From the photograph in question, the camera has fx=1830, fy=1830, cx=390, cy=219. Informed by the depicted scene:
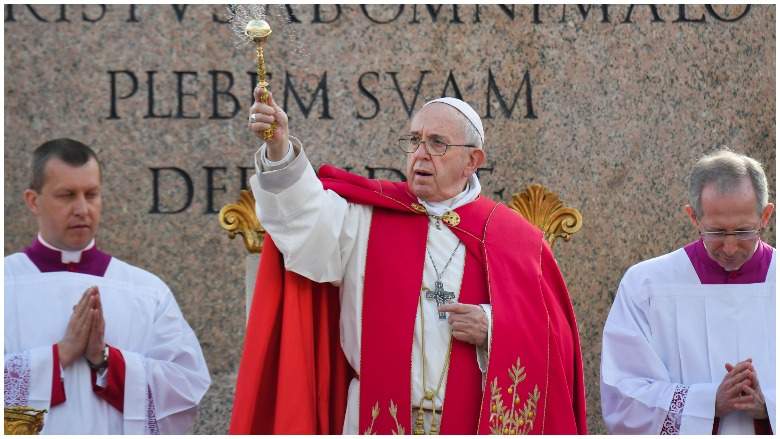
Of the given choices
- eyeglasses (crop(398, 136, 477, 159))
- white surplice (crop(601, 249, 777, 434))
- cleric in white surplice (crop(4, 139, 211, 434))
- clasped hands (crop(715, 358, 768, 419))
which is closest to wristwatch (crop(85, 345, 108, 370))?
cleric in white surplice (crop(4, 139, 211, 434))

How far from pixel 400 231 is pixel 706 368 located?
1276 mm

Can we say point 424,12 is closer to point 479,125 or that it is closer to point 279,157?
point 479,125

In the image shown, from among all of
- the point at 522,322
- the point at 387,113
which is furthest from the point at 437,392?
the point at 387,113

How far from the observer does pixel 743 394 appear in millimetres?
6555

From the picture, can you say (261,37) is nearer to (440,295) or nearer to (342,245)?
(342,245)

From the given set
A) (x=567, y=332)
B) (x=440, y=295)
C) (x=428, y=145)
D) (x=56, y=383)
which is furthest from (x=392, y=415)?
(x=56, y=383)

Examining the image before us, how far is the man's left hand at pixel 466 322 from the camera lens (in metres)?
6.38

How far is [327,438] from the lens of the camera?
6289mm

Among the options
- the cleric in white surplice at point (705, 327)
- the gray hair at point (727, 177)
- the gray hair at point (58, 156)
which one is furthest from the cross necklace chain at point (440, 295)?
the gray hair at point (58, 156)

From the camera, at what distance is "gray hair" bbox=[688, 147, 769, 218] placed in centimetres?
672

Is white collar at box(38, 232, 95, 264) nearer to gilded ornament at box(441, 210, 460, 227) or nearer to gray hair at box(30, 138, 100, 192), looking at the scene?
gray hair at box(30, 138, 100, 192)

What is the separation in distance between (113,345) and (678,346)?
2.15 metres

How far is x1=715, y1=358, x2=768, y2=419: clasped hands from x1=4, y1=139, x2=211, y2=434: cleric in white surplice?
6.51 ft

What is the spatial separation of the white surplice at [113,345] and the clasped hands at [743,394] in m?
1.98
